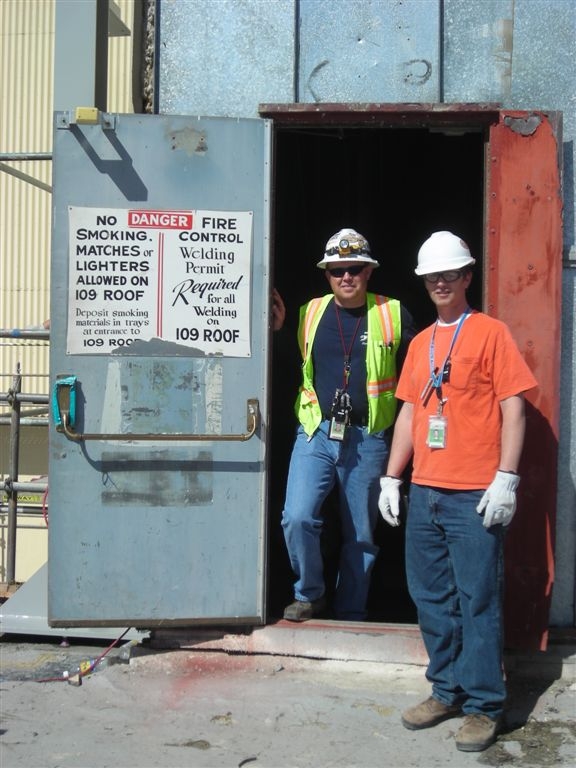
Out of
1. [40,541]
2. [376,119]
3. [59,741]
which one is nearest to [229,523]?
[59,741]

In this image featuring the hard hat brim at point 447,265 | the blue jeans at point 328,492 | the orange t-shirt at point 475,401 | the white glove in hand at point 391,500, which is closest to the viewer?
the orange t-shirt at point 475,401

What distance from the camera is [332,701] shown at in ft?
12.9

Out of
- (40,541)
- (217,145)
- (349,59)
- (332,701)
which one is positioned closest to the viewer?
(332,701)

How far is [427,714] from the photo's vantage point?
3.68 m

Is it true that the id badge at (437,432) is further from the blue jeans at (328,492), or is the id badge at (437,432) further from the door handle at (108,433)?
the door handle at (108,433)

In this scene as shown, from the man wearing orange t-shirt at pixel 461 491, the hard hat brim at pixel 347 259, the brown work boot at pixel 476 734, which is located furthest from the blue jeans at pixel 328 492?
the brown work boot at pixel 476 734

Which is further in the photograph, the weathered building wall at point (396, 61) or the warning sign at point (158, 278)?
the weathered building wall at point (396, 61)

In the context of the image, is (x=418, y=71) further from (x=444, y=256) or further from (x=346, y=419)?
(x=346, y=419)

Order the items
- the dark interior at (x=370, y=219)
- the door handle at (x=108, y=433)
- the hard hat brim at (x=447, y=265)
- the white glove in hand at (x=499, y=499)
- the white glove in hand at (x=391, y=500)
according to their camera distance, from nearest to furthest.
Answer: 1. the white glove in hand at (x=499, y=499)
2. the hard hat brim at (x=447, y=265)
3. the white glove in hand at (x=391, y=500)
4. the door handle at (x=108, y=433)
5. the dark interior at (x=370, y=219)

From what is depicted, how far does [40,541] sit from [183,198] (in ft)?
27.4

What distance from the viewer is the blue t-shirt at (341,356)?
4395mm

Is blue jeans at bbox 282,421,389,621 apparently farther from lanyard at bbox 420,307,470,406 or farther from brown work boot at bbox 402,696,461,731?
brown work boot at bbox 402,696,461,731

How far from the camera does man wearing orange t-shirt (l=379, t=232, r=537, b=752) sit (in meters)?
3.53

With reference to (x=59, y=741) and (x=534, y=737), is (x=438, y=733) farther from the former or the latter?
(x=59, y=741)
